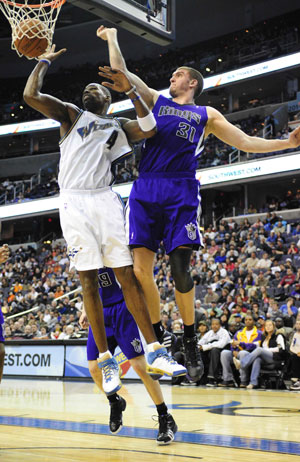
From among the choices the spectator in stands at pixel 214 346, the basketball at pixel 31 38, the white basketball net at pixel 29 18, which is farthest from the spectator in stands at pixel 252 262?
the basketball at pixel 31 38

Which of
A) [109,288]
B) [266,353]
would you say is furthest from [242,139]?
[266,353]

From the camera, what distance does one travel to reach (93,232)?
4.89 m

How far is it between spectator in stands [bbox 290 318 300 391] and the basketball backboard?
5.91 m

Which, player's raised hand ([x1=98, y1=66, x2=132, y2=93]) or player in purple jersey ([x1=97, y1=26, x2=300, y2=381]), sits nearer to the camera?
player's raised hand ([x1=98, y1=66, x2=132, y2=93])

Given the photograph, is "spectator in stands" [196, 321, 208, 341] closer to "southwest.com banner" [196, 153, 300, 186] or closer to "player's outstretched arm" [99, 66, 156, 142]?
"player's outstretched arm" [99, 66, 156, 142]

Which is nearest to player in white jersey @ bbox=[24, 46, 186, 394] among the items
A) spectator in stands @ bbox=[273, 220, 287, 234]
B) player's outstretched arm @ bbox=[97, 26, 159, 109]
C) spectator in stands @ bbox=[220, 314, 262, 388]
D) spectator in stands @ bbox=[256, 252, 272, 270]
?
player's outstretched arm @ bbox=[97, 26, 159, 109]

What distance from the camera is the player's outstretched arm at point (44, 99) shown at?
4772 mm

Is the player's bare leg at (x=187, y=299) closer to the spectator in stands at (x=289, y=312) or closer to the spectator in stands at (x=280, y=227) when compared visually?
the spectator in stands at (x=289, y=312)

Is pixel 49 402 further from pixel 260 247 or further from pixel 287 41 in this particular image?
pixel 287 41

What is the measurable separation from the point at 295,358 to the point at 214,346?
1644mm

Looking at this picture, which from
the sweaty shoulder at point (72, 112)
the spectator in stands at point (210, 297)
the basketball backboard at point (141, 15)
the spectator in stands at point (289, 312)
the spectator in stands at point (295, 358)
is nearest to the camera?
the sweaty shoulder at point (72, 112)

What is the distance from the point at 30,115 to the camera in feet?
123

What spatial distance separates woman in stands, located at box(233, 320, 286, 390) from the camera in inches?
423

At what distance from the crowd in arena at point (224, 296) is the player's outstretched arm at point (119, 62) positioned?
6.63 m
